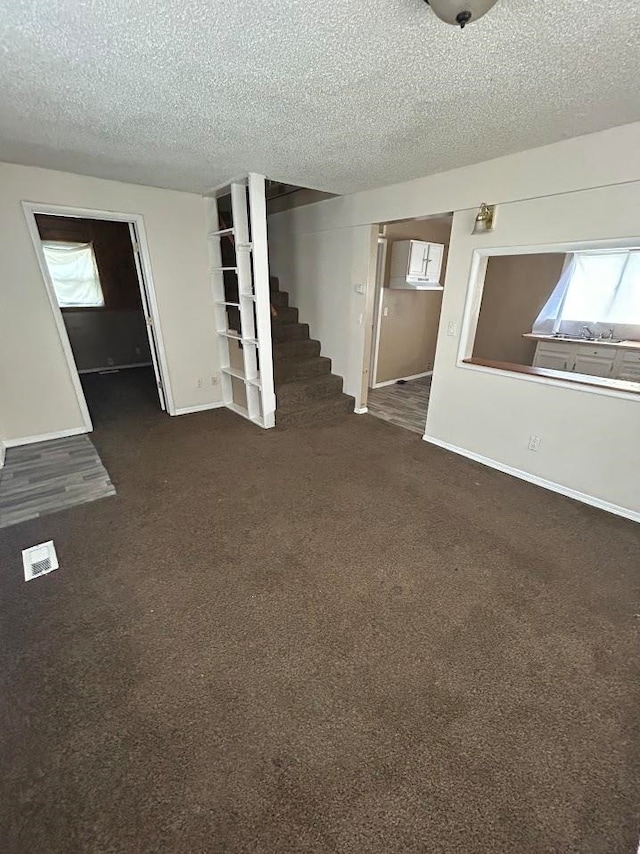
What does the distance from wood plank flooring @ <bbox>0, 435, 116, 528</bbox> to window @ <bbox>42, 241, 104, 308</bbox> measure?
3343 mm

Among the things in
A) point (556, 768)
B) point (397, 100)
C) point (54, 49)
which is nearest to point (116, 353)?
point (54, 49)

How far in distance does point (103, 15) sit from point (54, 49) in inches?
15.6

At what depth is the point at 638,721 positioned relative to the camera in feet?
4.46

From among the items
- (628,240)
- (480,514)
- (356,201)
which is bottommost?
(480,514)

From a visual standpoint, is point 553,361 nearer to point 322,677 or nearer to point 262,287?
point 262,287

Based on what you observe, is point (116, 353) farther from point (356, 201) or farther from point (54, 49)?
point (54, 49)

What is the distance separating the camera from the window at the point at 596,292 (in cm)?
401

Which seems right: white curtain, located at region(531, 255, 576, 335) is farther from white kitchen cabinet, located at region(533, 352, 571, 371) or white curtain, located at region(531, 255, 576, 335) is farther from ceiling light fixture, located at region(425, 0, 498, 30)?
ceiling light fixture, located at region(425, 0, 498, 30)

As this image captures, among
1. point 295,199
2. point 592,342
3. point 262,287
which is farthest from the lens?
A: point 295,199

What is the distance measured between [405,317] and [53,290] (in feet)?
15.3

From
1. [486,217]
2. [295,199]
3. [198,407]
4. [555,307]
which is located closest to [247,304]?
[198,407]

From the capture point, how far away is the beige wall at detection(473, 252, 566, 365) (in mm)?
4641

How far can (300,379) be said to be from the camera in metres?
4.50

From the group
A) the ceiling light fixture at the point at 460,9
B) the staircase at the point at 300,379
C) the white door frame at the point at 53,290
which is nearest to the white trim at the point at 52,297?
the white door frame at the point at 53,290
